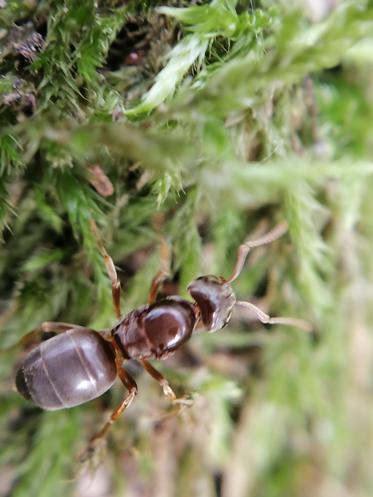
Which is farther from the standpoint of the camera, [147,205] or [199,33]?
[147,205]

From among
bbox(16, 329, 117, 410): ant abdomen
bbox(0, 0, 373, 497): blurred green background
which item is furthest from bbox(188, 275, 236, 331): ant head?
bbox(16, 329, 117, 410): ant abdomen

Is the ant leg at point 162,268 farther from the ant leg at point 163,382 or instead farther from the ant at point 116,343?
the ant leg at point 163,382

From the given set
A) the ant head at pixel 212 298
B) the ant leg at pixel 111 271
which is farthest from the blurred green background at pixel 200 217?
the ant head at pixel 212 298

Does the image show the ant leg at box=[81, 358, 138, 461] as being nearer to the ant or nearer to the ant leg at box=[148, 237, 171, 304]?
the ant

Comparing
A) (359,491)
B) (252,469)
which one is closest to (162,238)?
(252,469)

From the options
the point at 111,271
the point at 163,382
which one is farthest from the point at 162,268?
the point at 163,382

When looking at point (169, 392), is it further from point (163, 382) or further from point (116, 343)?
point (116, 343)

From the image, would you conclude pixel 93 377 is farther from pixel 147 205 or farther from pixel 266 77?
pixel 266 77
